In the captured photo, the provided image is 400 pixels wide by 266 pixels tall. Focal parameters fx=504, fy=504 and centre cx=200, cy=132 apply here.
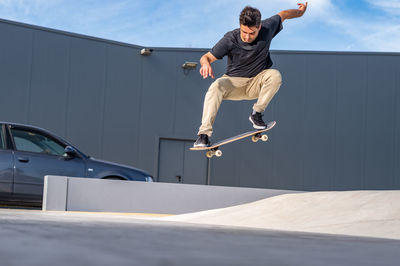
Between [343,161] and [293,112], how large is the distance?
222 centimetres

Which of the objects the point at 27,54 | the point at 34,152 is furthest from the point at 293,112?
the point at 34,152

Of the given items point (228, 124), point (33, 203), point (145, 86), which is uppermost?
point (145, 86)

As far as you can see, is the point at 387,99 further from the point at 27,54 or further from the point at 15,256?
the point at 15,256

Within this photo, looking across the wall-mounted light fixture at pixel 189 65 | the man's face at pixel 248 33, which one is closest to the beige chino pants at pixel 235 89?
the man's face at pixel 248 33

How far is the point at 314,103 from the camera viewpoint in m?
15.7

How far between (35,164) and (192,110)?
8.15 metres

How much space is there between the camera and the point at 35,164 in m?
7.23

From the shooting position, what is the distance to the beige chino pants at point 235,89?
21.4 ft

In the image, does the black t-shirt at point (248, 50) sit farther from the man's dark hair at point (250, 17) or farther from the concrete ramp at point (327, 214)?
the concrete ramp at point (327, 214)

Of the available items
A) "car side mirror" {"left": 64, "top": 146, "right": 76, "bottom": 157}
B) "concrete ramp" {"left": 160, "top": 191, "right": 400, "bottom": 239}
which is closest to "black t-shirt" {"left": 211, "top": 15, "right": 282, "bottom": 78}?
"concrete ramp" {"left": 160, "top": 191, "right": 400, "bottom": 239}

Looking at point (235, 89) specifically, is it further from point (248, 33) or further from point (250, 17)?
point (250, 17)

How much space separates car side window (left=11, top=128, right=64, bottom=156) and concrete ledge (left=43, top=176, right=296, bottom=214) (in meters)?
0.60

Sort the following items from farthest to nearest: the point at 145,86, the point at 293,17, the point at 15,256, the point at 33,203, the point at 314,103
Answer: the point at 314,103
the point at 145,86
the point at 33,203
the point at 293,17
the point at 15,256

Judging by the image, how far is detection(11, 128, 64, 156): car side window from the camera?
727 cm
